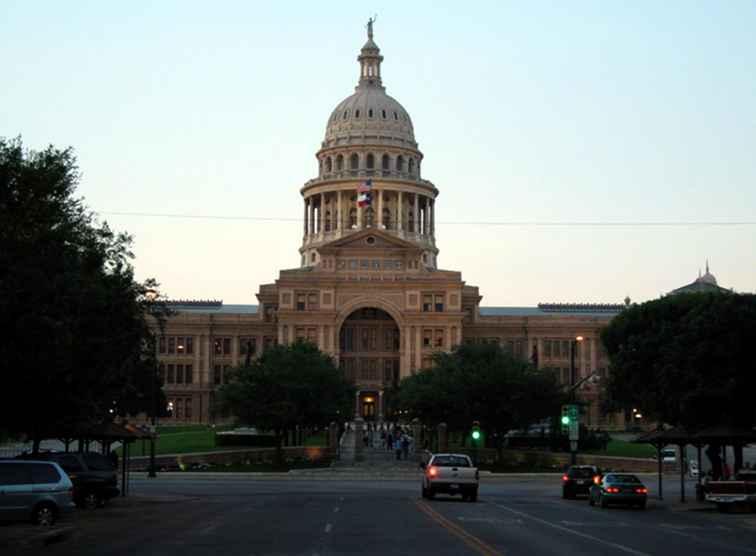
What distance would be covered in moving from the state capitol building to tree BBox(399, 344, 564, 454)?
43668 millimetres

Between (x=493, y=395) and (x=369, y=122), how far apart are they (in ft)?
349

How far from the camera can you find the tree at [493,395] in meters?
87.8

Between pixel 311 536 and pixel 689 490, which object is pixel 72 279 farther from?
pixel 689 490

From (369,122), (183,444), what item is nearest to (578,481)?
(183,444)

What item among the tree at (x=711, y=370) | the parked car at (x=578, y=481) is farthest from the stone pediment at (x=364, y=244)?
the parked car at (x=578, y=481)

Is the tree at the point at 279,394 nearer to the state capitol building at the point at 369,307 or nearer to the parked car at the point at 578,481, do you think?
the parked car at the point at 578,481

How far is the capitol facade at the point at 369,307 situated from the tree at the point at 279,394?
53.0m

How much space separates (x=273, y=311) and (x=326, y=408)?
75.6m

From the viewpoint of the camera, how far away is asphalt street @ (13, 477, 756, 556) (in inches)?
1073

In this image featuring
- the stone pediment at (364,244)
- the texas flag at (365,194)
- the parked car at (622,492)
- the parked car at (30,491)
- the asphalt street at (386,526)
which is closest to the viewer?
the asphalt street at (386,526)

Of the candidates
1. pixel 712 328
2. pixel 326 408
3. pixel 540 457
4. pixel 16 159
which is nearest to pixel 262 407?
pixel 326 408

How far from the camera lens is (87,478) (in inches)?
1703

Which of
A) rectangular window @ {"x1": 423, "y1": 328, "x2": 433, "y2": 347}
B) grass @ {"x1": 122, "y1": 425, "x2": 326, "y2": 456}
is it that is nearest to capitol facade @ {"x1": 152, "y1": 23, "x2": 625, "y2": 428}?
rectangular window @ {"x1": 423, "y1": 328, "x2": 433, "y2": 347}

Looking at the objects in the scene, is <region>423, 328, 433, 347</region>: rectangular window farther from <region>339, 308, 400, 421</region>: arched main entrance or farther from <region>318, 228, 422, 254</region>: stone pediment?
<region>318, 228, 422, 254</region>: stone pediment
